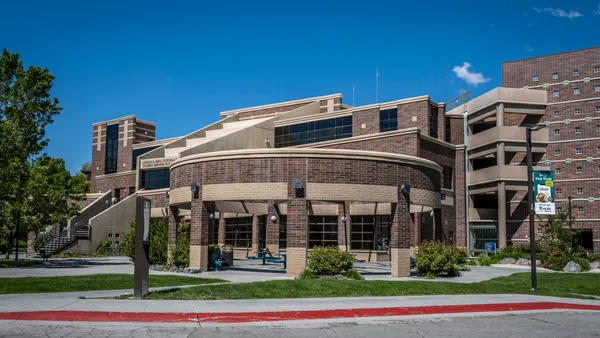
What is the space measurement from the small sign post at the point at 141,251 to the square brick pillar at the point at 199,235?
10020 mm

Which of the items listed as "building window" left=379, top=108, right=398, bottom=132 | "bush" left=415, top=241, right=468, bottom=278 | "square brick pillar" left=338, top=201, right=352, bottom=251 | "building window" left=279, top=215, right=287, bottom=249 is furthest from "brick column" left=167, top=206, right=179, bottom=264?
"building window" left=379, top=108, right=398, bottom=132

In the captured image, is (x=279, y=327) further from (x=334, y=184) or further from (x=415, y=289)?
(x=334, y=184)

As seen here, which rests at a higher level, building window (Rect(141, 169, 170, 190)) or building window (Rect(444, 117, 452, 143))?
building window (Rect(444, 117, 452, 143))

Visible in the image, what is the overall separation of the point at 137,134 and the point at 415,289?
172 feet

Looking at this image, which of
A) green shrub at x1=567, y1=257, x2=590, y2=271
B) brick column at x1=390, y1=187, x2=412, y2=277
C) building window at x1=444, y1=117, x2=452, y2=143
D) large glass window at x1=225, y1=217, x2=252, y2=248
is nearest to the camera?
brick column at x1=390, y1=187, x2=412, y2=277

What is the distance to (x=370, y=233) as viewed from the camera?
131 ft

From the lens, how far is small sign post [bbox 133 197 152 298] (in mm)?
15031

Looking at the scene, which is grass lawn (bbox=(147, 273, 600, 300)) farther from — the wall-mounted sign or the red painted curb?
the wall-mounted sign

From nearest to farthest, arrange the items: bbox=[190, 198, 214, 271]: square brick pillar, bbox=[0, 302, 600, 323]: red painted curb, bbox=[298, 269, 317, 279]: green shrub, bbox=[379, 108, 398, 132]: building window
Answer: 1. bbox=[0, 302, 600, 323]: red painted curb
2. bbox=[298, 269, 317, 279]: green shrub
3. bbox=[190, 198, 214, 271]: square brick pillar
4. bbox=[379, 108, 398, 132]: building window

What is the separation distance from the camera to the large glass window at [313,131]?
47.4m

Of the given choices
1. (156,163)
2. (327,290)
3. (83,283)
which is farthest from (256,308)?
(156,163)

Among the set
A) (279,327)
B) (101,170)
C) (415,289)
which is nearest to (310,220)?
(415,289)

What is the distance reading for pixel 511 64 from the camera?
197ft

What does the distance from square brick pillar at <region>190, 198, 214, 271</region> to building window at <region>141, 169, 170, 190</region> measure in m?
28.5
